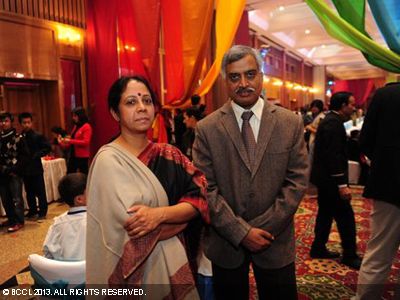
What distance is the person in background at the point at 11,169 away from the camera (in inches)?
154

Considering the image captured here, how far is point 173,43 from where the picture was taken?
10.6 feet

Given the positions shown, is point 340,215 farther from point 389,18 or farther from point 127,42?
point 127,42

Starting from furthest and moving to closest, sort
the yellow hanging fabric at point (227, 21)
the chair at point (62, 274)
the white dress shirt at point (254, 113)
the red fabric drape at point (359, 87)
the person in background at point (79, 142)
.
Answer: the red fabric drape at point (359, 87), the person in background at point (79, 142), the yellow hanging fabric at point (227, 21), the white dress shirt at point (254, 113), the chair at point (62, 274)

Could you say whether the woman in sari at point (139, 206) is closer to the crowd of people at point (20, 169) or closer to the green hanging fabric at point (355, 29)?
the green hanging fabric at point (355, 29)

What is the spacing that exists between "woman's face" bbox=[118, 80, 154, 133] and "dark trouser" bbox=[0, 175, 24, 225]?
11.2 feet

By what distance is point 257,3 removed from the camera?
7.52m

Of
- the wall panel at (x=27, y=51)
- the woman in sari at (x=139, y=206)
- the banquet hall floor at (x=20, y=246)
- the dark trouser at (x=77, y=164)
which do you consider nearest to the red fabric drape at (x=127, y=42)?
the dark trouser at (x=77, y=164)

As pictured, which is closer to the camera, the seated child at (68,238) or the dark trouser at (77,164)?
the seated child at (68,238)

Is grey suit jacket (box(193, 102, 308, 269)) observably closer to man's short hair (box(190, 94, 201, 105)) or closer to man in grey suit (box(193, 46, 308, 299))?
man in grey suit (box(193, 46, 308, 299))

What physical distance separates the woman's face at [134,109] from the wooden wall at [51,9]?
17.2 feet

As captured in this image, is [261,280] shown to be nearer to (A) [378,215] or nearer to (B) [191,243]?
(B) [191,243]

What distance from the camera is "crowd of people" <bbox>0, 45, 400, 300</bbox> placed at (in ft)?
3.65

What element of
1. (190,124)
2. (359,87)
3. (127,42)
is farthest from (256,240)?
(359,87)

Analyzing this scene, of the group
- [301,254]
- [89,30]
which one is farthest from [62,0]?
[301,254]
